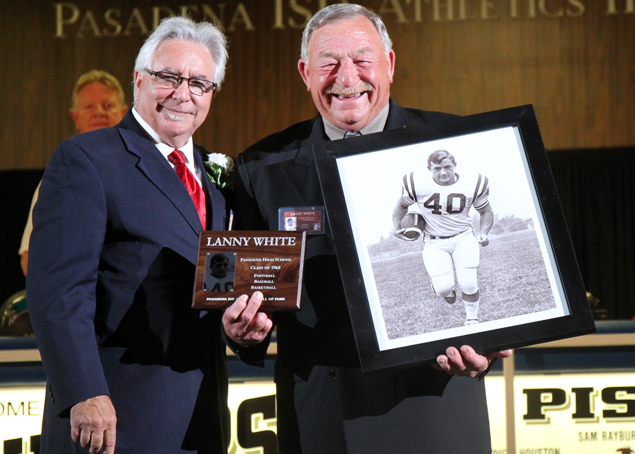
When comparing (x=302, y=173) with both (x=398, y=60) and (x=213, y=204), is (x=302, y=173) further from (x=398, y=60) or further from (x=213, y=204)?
(x=398, y=60)

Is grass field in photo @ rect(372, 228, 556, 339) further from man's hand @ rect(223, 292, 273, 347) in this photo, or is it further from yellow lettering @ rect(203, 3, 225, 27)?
yellow lettering @ rect(203, 3, 225, 27)

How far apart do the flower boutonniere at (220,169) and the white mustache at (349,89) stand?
336 millimetres

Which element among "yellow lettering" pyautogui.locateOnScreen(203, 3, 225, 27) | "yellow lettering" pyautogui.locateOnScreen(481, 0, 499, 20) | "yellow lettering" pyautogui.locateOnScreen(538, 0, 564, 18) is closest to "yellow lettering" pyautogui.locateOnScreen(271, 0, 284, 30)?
"yellow lettering" pyautogui.locateOnScreen(203, 3, 225, 27)

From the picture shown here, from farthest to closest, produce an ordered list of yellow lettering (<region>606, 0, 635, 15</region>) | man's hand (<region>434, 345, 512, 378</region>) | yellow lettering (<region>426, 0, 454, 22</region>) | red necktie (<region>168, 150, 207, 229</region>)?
yellow lettering (<region>426, 0, 454, 22</region>) → yellow lettering (<region>606, 0, 635, 15</region>) → red necktie (<region>168, 150, 207, 229</region>) → man's hand (<region>434, 345, 512, 378</region>)

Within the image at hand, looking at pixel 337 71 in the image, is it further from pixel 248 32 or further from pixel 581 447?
pixel 248 32

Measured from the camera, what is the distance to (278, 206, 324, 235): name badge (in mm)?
1435

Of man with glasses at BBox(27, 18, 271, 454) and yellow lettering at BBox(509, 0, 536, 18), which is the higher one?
yellow lettering at BBox(509, 0, 536, 18)

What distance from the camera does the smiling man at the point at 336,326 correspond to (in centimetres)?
138

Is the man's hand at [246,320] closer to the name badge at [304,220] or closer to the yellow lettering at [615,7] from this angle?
the name badge at [304,220]

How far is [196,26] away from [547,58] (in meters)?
5.03

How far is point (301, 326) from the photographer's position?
1432 millimetres

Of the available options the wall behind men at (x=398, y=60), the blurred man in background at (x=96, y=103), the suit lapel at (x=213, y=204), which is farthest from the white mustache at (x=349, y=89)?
the wall behind men at (x=398, y=60)

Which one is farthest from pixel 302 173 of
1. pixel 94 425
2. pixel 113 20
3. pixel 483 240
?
pixel 113 20

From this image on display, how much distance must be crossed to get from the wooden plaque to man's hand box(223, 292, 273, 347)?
0.07 ft
